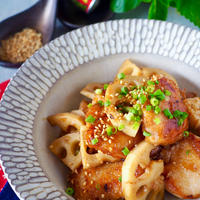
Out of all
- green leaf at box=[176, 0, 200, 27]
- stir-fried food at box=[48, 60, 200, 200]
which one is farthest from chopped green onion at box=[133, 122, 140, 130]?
green leaf at box=[176, 0, 200, 27]

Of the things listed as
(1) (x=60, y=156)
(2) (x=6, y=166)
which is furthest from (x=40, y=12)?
(2) (x=6, y=166)

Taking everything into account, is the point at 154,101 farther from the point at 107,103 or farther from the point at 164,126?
the point at 107,103

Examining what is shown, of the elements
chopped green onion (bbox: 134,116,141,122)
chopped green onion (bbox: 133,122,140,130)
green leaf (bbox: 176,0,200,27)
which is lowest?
chopped green onion (bbox: 133,122,140,130)

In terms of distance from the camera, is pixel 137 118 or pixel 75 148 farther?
pixel 75 148

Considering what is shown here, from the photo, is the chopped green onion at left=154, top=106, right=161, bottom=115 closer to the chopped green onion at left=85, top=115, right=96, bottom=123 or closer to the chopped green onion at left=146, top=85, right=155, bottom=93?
the chopped green onion at left=146, top=85, right=155, bottom=93

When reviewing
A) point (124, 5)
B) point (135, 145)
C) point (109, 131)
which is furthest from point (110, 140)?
point (124, 5)

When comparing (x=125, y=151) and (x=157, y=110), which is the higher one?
(x=157, y=110)
